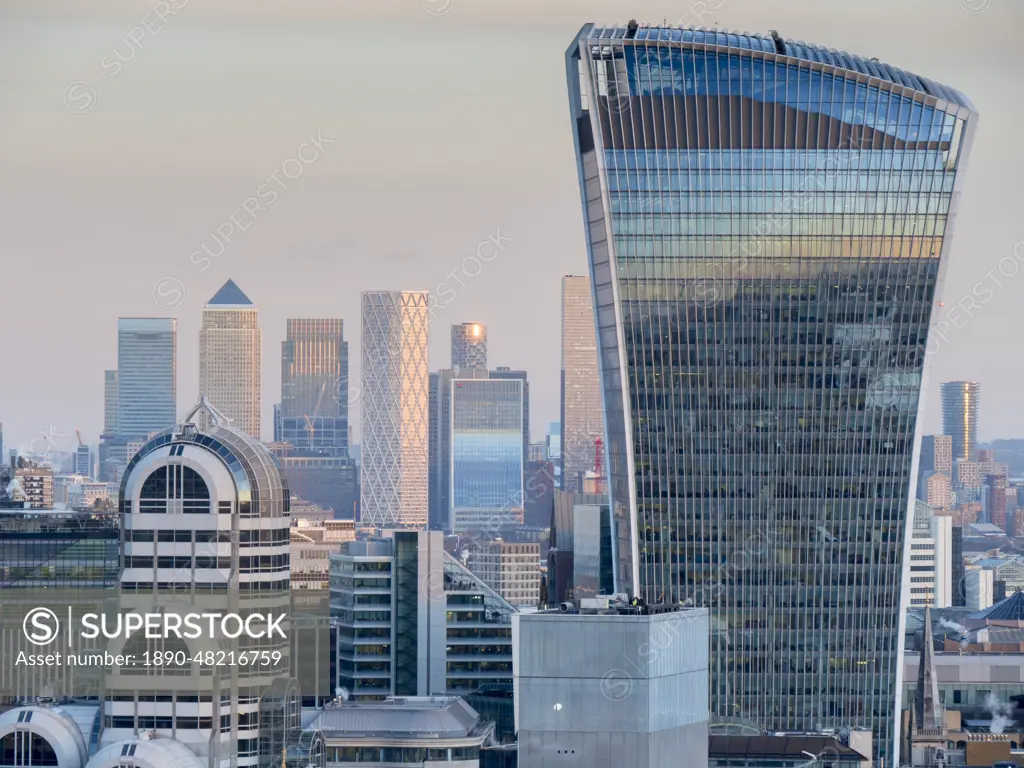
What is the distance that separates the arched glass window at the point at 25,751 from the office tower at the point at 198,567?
14.0 feet

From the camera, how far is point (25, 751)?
13262 centimetres

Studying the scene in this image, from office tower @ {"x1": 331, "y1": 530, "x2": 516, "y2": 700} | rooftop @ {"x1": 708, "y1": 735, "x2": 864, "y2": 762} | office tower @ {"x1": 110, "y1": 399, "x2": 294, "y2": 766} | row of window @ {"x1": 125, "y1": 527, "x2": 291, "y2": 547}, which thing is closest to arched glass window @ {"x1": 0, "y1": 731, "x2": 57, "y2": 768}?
office tower @ {"x1": 110, "y1": 399, "x2": 294, "y2": 766}

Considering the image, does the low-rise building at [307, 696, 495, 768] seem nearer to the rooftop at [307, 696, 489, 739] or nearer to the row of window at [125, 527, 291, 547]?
the rooftop at [307, 696, 489, 739]

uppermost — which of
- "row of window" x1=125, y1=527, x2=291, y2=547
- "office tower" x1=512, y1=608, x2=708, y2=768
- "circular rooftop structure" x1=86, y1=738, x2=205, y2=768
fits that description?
"row of window" x1=125, y1=527, x2=291, y2=547

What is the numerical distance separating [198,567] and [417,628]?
57467 millimetres

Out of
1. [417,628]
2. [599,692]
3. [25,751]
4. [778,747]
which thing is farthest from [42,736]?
[417,628]

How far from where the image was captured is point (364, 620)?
196 metres

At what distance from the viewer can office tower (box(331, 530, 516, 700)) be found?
633 feet

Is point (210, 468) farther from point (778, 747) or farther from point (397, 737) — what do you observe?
point (778, 747)

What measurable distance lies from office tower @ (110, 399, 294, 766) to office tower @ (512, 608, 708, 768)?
30.4m

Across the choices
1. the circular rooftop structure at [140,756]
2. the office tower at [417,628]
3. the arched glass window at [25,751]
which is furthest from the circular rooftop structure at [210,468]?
the office tower at [417,628]

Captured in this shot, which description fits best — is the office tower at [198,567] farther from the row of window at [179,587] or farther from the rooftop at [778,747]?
the rooftop at [778,747]

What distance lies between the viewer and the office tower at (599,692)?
357 feet

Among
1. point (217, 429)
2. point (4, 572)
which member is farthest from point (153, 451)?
point (4, 572)
